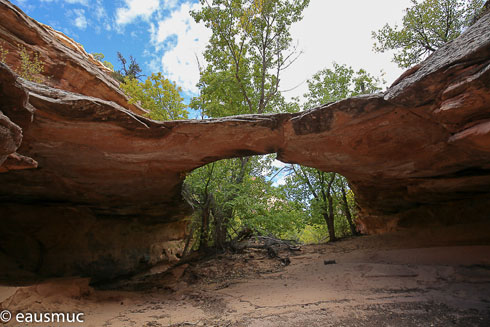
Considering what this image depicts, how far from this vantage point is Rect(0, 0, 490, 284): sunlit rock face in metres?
4.11

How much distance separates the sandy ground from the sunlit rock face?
1609 millimetres

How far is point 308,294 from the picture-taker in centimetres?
475

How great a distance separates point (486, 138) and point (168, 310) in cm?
674

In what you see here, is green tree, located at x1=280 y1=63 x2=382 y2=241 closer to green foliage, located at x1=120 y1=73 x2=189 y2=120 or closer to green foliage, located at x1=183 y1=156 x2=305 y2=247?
green foliage, located at x1=183 y1=156 x2=305 y2=247

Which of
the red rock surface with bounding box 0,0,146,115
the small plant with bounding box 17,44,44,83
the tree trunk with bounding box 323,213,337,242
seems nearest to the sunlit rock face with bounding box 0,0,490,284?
the red rock surface with bounding box 0,0,146,115

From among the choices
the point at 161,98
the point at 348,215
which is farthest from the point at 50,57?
the point at 348,215

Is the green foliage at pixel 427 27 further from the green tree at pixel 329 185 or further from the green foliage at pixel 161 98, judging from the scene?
the green foliage at pixel 161 98

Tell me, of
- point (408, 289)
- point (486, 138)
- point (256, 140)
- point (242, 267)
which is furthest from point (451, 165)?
point (242, 267)

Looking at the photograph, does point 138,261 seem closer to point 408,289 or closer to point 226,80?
point 408,289

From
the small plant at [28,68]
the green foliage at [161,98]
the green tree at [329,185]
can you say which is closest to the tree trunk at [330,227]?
the green tree at [329,185]

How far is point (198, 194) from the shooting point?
1024cm

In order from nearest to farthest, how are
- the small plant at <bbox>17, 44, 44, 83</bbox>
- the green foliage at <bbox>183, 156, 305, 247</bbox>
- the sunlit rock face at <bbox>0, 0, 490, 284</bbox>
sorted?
the sunlit rock face at <bbox>0, 0, 490, 284</bbox> → the small plant at <bbox>17, 44, 44, 83</bbox> → the green foliage at <bbox>183, 156, 305, 247</bbox>

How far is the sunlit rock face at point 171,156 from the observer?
4105 millimetres

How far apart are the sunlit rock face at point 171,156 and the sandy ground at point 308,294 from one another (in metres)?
1.61
